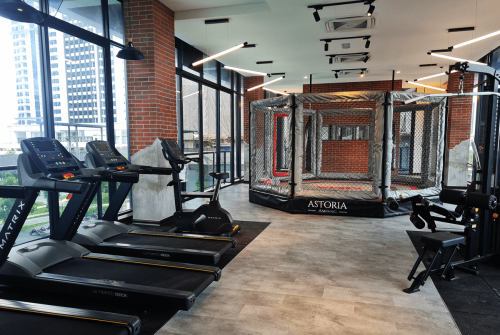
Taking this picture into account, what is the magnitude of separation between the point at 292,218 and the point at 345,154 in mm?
5669

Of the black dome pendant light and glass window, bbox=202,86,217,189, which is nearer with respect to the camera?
the black dome pendant light

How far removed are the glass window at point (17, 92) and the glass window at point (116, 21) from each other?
1411 millimetres

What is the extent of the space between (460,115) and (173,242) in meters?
8.94

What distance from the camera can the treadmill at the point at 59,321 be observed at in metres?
2.08

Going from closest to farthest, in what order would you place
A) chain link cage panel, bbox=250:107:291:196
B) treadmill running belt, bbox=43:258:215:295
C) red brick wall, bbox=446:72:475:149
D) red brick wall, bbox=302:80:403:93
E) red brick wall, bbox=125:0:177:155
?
treadmill running belt, bbox=43:258:215:295 < red brick wall, bbox=125:0:177:155 < chain link cage panel, bbox=250:107:291:196 < red brick wall, bbox=446:72:475:149 < red brick wall, bbox=302:80:403:93

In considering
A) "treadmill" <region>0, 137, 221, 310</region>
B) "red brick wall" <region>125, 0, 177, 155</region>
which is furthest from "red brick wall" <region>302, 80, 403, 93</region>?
"treadmill" <region>0, 137, 221, 310</region>

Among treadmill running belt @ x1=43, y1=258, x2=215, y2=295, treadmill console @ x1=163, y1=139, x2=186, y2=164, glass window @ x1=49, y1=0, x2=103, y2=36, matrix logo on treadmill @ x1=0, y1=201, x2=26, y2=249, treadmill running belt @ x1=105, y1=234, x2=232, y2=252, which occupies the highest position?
glass window @ x1=49, y1=0, x2=103, y2=36

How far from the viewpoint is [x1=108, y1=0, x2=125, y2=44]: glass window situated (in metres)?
5.17

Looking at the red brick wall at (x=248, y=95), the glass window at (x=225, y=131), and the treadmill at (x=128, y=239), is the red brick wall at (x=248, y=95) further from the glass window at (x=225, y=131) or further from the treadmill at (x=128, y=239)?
the treadmill at (x=128, y=239)

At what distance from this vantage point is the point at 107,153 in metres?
3.98

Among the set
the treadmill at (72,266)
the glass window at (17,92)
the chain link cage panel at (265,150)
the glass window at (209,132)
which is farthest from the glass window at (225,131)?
the treadmill at (72,266)

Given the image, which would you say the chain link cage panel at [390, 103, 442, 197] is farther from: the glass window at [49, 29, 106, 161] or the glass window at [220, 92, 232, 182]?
the glass window at [49, 29, 106, 161]

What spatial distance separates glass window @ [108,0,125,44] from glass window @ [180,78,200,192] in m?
1.96

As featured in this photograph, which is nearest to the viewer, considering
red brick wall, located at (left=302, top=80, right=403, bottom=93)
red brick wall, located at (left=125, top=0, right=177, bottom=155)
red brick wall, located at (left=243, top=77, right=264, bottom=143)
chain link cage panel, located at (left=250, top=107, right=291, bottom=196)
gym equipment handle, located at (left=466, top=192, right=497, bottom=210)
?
gym equipment handle, located at (left=466, top=192, right=497, bottom=210)
